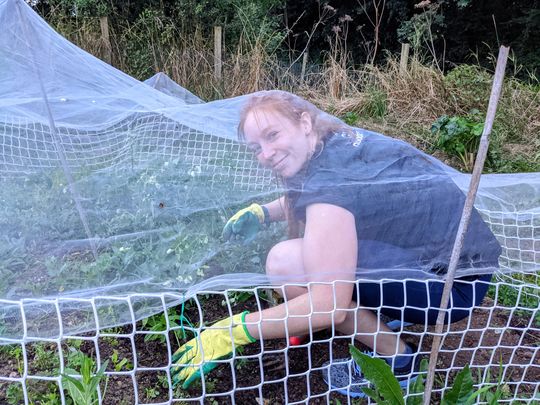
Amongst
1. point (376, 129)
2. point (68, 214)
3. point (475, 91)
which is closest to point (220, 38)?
point (376, 129)

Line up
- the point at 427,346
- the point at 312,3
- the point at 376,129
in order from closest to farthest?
the point at 427,346
the point at 376,129
the point at 312,3

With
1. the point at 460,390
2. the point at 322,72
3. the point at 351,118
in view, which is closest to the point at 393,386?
the point at 460,390

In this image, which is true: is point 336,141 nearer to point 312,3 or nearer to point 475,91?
point 475,91

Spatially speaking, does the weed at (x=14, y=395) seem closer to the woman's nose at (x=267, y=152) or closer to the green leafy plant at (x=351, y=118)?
the woman's nose at (x=267, y=152)

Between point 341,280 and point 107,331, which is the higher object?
point 341,280

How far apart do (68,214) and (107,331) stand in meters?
0.42

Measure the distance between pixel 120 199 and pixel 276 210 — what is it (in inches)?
22.6

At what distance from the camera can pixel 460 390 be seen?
1211 mm

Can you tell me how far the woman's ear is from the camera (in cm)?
140

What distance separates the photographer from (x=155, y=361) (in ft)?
5.09

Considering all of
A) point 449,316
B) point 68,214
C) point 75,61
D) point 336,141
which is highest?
point 75,61

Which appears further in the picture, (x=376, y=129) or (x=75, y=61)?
(x=376, y=129)

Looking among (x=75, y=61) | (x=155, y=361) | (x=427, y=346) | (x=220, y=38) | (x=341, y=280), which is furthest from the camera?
(x=220, y=38)

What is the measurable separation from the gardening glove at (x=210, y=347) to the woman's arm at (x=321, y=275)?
33mm
